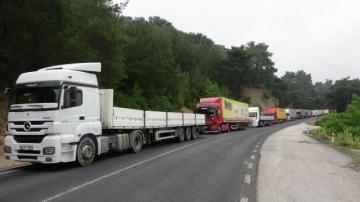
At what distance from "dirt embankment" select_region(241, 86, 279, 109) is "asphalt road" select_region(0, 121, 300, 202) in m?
92.0

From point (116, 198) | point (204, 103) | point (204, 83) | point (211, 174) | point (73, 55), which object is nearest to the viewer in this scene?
point (116, 198)

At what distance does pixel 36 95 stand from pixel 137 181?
4.89 meters

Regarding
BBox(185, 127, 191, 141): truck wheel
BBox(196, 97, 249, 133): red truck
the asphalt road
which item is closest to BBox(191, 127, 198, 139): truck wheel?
BBox(185, 127, 191, 141): truck wheel

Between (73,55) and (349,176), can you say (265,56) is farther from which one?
(349,176)

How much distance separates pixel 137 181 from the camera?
408 inches

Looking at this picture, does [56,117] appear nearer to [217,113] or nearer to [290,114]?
[217,113]

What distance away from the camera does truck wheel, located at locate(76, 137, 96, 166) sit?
528 inches

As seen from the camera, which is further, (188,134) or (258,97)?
(258,97)

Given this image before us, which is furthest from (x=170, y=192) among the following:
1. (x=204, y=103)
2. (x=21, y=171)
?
(x=204, y=103)

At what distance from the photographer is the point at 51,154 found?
12.4 meters

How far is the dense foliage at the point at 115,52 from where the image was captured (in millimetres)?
20156

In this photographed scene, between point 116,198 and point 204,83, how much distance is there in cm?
6739

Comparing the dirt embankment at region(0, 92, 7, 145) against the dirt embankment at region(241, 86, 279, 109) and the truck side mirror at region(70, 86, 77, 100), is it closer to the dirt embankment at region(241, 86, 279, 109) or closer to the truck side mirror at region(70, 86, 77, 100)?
the truck side mirror at region(70, 86, 77, 100)

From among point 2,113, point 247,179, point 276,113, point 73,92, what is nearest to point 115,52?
point 2,113
